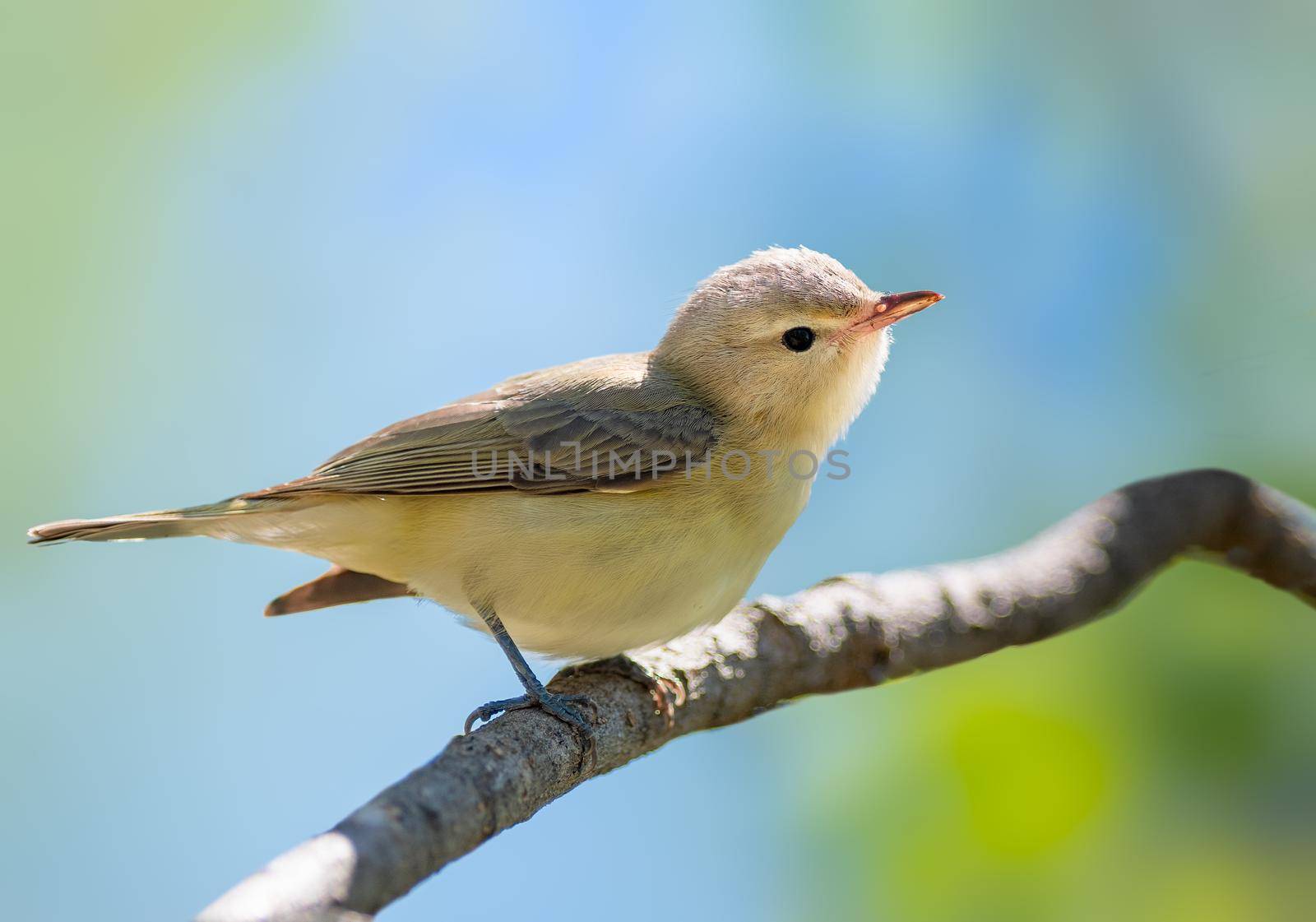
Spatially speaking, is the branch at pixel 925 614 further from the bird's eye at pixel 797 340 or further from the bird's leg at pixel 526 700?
the bird's eye at pixel 797 340

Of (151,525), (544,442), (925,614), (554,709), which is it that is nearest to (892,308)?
(925,614)

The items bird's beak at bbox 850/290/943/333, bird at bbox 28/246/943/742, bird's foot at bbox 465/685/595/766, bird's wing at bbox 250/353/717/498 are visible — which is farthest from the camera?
bird's beak at bbox 850/290/943/333

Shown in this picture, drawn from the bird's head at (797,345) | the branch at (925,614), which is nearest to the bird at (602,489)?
the bird's head at (797,345)

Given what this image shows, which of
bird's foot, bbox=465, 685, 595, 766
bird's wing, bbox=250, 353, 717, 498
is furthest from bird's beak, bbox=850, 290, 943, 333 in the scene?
bird's foot, bbox=465, 685, 595, 766

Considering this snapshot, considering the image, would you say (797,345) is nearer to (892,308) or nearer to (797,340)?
(797,340)

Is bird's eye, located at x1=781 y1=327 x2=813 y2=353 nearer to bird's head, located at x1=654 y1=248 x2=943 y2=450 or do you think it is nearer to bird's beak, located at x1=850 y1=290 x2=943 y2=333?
bird's head, located at x1=654 y1=248 x2=943 y2=450

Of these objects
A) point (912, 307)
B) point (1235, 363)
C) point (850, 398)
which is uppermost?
point (912, 307)

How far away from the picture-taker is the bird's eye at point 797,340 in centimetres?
339

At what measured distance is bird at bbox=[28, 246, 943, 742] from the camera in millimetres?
3035

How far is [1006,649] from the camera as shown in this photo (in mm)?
3863

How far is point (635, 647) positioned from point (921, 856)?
1.37 m

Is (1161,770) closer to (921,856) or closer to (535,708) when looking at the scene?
(921,856)

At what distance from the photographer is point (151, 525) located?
124 inches

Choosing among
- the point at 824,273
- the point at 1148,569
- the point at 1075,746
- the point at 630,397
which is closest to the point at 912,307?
the point at 824,273
